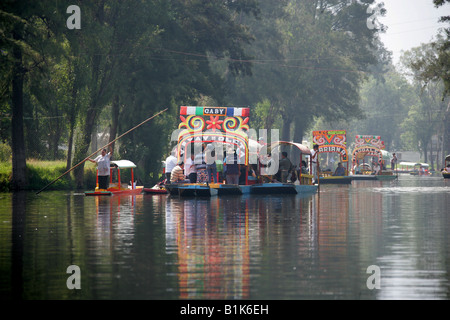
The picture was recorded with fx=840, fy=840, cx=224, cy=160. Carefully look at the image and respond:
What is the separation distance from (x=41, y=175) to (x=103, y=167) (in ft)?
31.2

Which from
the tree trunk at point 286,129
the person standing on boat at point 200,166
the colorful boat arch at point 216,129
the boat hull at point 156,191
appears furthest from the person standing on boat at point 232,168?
the tree trunk at point 286,129

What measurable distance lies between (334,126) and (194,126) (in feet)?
342

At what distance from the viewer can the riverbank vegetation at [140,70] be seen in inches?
1571

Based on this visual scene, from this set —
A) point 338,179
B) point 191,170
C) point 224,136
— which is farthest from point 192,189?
point 338,179

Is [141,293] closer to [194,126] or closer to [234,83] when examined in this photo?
[194,126]

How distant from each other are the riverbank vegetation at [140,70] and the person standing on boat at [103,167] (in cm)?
514

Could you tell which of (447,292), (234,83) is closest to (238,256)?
(447,292)

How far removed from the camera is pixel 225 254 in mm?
14320

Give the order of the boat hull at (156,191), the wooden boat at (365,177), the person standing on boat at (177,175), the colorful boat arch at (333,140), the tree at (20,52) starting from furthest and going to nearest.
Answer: the wooden boat at (365,177), the colorful boat arch at (333,140), the boat hull at (156,191), the person standing on boat at (177,175), the tree at (20,52)

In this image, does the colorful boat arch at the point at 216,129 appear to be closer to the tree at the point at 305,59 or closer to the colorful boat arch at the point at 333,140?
the colorful boat arch at the point at 333,140

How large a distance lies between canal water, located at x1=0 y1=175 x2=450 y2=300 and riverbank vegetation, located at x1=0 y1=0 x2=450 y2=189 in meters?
11.8

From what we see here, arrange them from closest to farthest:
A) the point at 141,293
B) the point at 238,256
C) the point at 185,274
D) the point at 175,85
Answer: the point at 141,293 → the point at 185,274 → the point at 238,256 → the point at 175,85

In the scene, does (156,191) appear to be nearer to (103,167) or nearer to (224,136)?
(103,167)

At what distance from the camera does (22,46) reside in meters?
34.7
